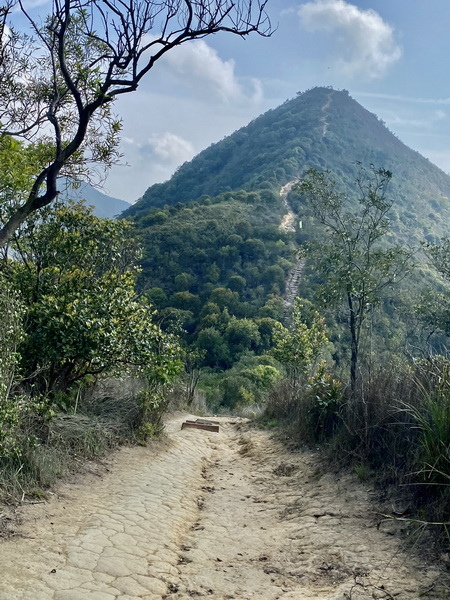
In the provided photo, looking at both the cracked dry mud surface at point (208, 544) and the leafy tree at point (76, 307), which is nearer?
the cracked dry mud surface at point (208, 544)

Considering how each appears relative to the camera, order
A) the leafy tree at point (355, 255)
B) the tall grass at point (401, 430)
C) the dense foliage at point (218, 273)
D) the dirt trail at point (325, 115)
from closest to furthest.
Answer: the tall grass at point (401, 430) < the leafy tree at point (355, 255) < the dense foliage at point (218, 273) < the dirt trail at point (325, 115)

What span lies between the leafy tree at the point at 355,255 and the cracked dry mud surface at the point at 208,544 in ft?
16.5

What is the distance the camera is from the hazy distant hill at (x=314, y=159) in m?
93.4

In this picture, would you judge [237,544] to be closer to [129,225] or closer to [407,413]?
[407,413]

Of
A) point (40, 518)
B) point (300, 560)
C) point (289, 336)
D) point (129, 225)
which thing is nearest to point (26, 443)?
point (40, 518)

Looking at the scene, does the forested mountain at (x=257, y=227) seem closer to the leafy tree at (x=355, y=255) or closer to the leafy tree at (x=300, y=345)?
the leafy tree at (x=355, y=255)

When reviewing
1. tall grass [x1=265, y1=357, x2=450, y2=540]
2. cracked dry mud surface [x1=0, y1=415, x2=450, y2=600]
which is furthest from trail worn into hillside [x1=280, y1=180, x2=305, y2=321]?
cracked dry mud surface [x1=0, y1=415, x2=450, y2=600]

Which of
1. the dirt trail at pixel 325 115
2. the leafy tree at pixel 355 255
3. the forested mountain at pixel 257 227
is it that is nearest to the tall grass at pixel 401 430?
the forested mountain at pixel 257 227

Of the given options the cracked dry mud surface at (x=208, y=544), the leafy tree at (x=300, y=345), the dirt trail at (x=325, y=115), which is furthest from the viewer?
the dirt trail at (x=325, y=115)

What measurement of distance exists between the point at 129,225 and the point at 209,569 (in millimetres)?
7364

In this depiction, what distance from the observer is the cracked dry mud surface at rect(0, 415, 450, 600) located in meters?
4.00

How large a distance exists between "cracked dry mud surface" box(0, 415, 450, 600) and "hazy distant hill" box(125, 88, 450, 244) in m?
69.3

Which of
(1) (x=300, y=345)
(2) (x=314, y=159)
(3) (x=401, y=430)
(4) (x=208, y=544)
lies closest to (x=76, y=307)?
(4) (x=208, y=544)

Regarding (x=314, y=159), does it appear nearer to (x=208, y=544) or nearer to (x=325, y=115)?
(x=325, y=115)
